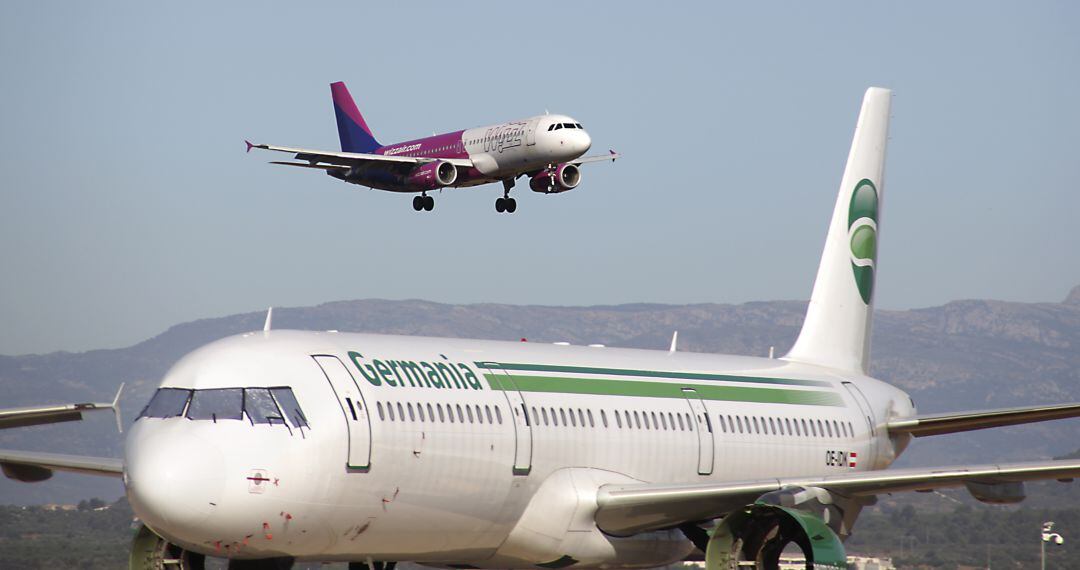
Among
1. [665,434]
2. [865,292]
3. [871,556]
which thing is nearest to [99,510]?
[871,556]

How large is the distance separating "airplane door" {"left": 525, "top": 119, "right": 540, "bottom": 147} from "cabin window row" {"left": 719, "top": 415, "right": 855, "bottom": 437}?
23801mm

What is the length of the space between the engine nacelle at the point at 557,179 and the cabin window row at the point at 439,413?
94.6ft

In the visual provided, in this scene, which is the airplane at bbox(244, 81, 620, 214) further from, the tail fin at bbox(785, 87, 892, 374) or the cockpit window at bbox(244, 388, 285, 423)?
the cockpit window at bbox(244, 388, 285, 423)

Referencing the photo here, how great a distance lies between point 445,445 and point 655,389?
18.7 feet

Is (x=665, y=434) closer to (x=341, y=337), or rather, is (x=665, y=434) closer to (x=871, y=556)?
(x=341, y=337)

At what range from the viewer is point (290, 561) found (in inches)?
810

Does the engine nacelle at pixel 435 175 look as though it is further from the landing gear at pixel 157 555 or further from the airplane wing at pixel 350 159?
the landing gear at pixel 157 555

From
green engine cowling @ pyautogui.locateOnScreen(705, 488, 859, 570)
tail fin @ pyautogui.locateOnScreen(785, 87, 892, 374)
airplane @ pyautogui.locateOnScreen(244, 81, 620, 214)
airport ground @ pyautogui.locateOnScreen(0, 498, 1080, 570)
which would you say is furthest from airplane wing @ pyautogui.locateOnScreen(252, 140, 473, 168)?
green engine cowling @ pyautogui.locateOnScreen(705, 488, 859, 570)

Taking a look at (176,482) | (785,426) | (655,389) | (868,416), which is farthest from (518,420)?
(868,416)

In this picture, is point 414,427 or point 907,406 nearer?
point 414,427

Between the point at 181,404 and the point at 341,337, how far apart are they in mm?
3115

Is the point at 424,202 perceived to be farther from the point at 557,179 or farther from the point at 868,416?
the point at 868,416

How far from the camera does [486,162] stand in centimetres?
5284

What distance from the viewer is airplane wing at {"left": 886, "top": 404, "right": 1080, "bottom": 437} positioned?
25.0 m
